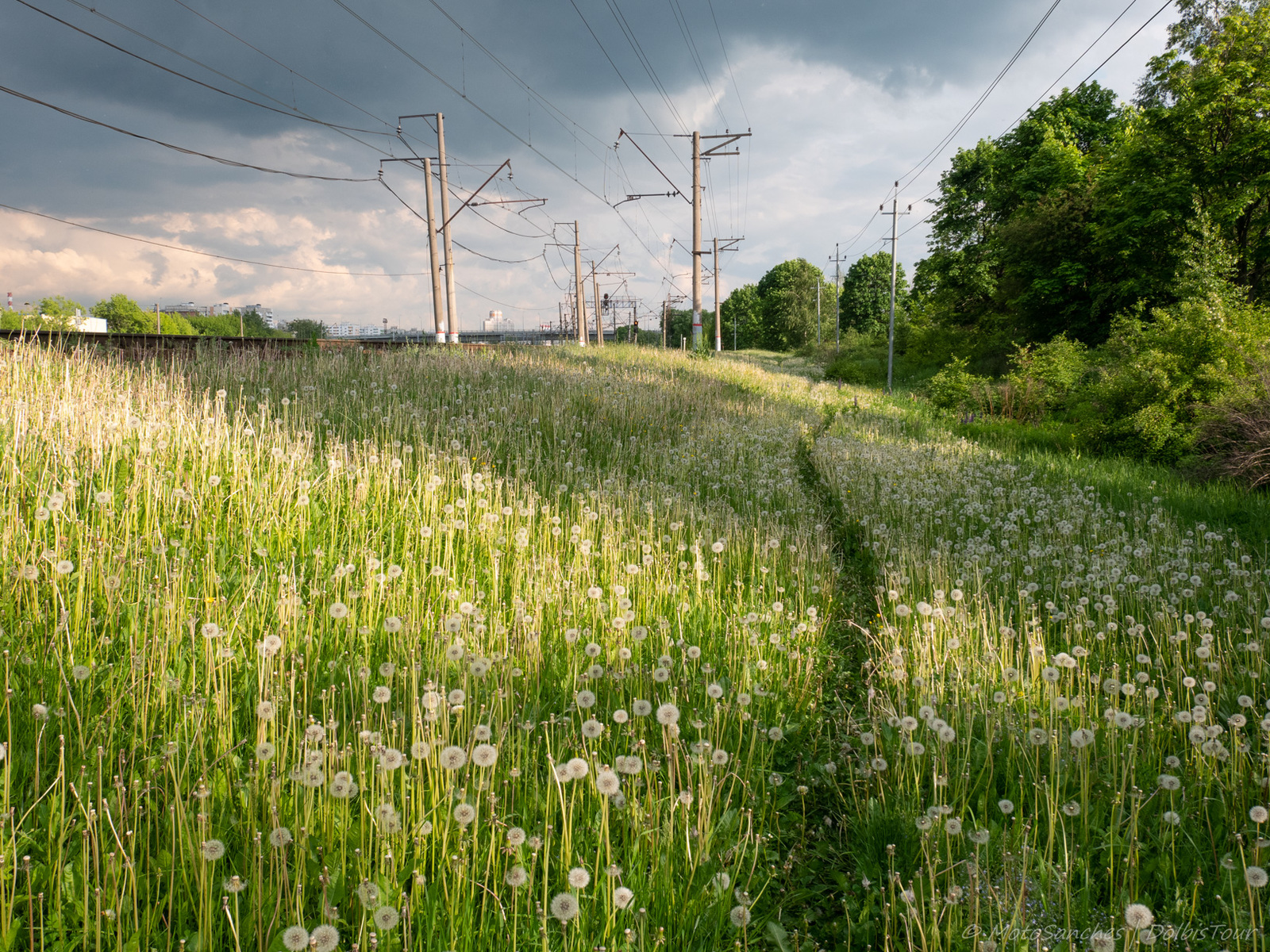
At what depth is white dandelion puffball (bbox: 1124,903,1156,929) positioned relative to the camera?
144 centimetres

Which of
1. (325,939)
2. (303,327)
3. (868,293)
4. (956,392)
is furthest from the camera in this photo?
(868,293)

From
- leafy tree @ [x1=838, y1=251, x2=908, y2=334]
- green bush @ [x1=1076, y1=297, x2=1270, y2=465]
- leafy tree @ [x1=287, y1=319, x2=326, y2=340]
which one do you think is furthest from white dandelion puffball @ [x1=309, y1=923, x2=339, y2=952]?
leafy tree @ [x1=838, y1=251, x2=908, y2=334]

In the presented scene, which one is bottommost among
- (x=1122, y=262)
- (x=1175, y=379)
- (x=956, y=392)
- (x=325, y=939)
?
(x=325, y=939)

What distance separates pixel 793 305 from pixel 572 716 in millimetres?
94439

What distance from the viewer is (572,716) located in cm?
281

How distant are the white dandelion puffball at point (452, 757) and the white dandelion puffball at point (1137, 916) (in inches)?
65.2

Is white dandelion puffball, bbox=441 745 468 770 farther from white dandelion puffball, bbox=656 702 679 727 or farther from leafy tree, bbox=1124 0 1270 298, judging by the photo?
leafy tree, bbox=1124 0 1270 298

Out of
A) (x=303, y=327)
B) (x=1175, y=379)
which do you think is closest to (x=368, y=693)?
(x=1175, y=379)

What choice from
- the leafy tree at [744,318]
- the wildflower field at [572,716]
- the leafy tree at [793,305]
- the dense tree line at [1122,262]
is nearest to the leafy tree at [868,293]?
the leafy tree at [793,305]

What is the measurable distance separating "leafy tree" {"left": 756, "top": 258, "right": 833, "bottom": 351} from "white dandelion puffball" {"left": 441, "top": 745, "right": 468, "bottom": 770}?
8871 centimetres

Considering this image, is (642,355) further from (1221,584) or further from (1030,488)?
(1221,584)

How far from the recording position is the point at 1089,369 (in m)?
17.6

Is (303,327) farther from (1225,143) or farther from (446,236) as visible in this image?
(1225,143)

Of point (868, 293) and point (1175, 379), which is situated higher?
point (868, 293)
